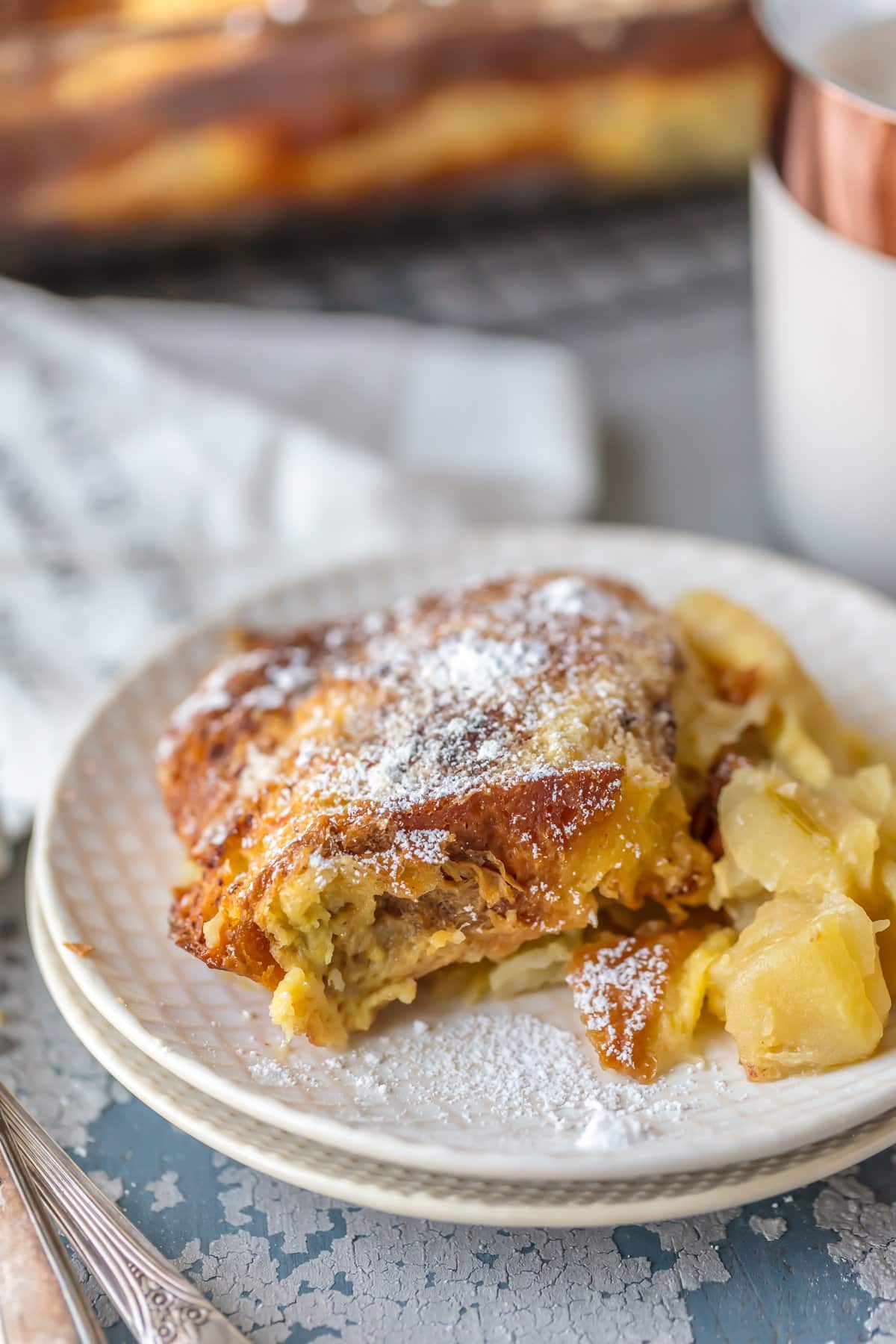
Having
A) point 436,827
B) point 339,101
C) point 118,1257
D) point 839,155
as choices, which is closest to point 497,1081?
point 436,827

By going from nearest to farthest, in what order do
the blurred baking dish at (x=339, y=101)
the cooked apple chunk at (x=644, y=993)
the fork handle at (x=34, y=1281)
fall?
the fork handle at (x=34, y=1281), the cooked apple chunk at (x=644, y=993), the blurred baking dish at (x=339, y=101)

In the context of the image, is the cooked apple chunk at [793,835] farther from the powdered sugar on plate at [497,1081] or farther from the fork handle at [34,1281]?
the fork handle at [34,1281]

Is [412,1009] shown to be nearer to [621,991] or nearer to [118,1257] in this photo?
[621,991]

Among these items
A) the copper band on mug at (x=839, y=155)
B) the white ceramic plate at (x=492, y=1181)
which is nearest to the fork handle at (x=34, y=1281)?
the white ceramic plate at (x=492, y=1181)

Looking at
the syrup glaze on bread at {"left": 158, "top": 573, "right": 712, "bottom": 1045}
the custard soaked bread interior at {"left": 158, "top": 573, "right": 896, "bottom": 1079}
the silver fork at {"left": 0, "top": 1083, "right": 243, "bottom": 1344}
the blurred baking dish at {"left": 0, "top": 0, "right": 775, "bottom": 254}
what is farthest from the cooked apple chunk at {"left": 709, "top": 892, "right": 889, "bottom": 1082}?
the blurred baking dish at {"left": 0, "top": 0, "right": 775, "bottom": 254}

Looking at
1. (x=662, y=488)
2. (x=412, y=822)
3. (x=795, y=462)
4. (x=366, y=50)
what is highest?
(x=366, y=50)

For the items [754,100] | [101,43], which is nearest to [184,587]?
[101,43]

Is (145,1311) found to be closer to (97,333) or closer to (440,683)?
(440,683)
